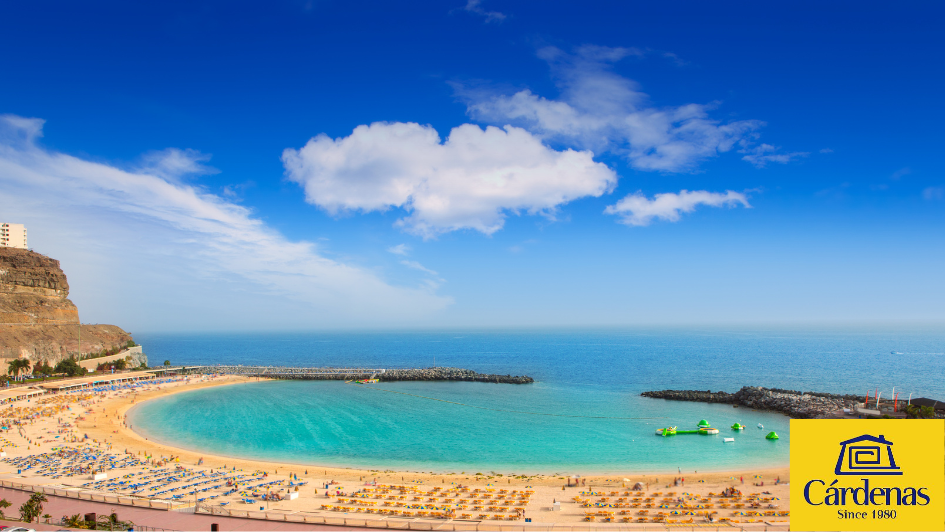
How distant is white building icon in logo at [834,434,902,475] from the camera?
10.6 metres

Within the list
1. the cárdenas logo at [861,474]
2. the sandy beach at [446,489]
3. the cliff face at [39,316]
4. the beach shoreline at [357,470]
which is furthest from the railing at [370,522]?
the cliff face at [39,316]

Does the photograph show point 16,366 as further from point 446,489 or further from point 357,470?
point 446,489

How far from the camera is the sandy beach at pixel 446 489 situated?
24781 mm

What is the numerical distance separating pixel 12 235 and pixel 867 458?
163 m

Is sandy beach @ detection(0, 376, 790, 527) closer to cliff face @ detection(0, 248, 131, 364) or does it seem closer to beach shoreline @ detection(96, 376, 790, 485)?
beach shoreline @ detection(96, 376, 790, 485)

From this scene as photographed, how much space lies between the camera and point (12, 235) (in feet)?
385

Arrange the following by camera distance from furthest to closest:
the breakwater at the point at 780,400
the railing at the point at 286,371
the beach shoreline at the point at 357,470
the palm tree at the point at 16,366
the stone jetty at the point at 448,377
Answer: the railing at the point at 286,371, the stone jetty at the point at 448,377, the palm tree at the point at 16,366, the breakwater at the point at 780,400, the beach shoreline at the point at 357,470

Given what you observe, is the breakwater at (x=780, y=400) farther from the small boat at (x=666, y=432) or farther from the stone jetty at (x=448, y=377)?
the stone jetty at (x=448, y=377)

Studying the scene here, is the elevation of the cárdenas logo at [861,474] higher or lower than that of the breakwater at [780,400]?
higher

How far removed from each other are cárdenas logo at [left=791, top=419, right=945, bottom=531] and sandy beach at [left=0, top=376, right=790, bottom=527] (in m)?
14.8

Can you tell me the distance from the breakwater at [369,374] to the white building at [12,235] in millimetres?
65250

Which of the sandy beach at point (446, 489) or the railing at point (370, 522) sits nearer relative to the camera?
the railing at point (370, 522)

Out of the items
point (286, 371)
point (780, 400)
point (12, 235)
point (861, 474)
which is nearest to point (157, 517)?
point (861, 474)

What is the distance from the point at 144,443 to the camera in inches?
1668
